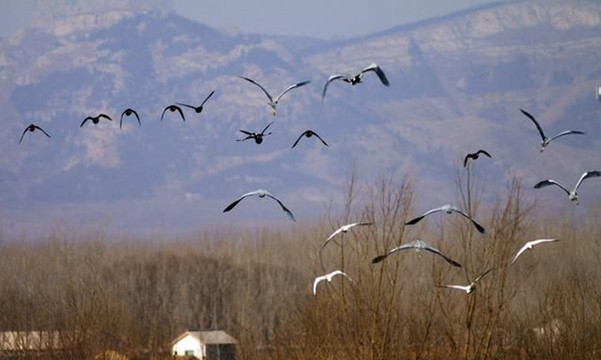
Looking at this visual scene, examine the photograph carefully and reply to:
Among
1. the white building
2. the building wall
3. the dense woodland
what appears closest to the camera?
the dense woodland

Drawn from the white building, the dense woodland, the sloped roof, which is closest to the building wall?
the white building

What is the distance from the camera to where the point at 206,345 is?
50.3m

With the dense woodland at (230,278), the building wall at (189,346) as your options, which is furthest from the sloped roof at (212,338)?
the dense woodland at (230,278)

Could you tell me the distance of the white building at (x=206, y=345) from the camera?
4925 centimetres

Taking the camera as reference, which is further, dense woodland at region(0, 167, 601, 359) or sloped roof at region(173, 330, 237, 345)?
sloped roof at region(173, 330, 237, 345)

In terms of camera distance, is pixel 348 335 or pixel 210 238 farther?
pixel 210 238

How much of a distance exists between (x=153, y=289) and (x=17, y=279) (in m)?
6.01

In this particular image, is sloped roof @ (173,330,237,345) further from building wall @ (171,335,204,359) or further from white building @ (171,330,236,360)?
building wall @ (171,335,204,359)

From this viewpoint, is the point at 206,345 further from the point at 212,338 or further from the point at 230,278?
the point at 230,278

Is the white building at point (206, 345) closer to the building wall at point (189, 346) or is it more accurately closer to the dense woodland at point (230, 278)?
the building wall at point (189, 346)

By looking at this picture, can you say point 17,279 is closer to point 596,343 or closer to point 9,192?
point 596,343

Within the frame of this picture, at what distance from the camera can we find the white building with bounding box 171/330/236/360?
49250 mm

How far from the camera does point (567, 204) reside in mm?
117188

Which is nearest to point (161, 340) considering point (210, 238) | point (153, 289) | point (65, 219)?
point (153, 289)
